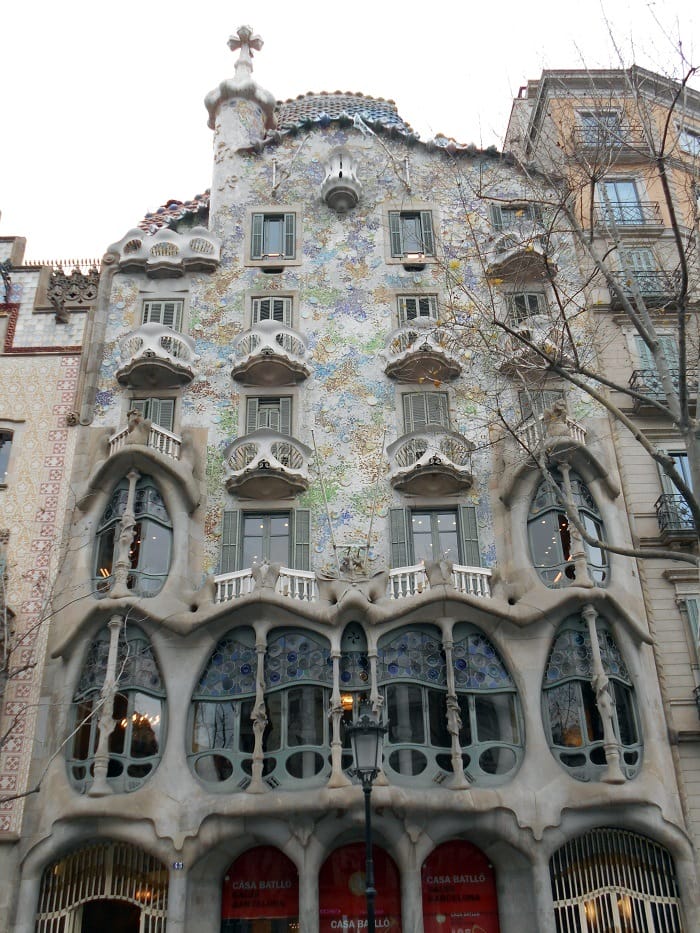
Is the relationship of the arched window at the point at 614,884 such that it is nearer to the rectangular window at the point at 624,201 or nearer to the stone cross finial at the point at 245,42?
the rectangular window at the point at 624,201

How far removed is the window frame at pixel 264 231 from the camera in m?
24.1

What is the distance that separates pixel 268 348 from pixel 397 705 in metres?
9.31

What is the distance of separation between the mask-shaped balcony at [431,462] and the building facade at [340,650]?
0.07 metres

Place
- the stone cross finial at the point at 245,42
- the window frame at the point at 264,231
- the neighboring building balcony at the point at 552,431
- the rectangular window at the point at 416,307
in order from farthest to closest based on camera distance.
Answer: the stone cross finial at the point at 245,42, the window frame at the point at 264,231, the rectangular window at the point at 416,307, the neighboring building balcony at the point at 552,431

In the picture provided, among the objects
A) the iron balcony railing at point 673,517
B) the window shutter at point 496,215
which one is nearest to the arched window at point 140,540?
the iron balcony railing at point 673,517

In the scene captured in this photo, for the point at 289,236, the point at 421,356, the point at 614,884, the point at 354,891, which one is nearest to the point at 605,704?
the point at 614,884

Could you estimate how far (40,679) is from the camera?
18.5 meters

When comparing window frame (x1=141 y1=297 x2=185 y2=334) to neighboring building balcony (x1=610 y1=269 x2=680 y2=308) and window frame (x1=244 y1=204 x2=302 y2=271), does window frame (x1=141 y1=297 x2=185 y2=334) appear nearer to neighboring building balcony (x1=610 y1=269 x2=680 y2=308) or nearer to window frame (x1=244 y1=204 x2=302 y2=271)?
window frame (x1=244 y1=204 x2=302 y2=271)

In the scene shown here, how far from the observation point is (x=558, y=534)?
19016 millimetres

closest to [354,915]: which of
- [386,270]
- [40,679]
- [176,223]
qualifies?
[40,679]

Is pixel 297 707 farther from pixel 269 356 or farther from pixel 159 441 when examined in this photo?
pixel 269 356

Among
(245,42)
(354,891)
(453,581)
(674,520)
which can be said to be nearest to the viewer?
(354,891)

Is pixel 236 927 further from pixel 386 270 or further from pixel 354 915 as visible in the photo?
pixel 386 270

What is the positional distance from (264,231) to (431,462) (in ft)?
30.6
